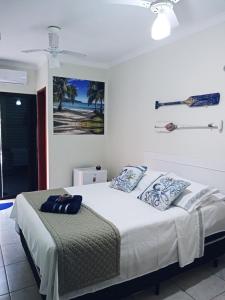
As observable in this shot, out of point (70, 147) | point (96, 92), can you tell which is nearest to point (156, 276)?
point (70, 147)

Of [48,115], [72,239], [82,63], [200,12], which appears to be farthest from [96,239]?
[82,63]

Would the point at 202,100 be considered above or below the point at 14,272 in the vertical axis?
above

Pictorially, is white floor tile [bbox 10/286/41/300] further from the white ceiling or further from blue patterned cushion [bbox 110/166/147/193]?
the white ceiling

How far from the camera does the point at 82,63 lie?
14.4 feet

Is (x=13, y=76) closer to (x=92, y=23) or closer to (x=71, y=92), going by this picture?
(x=71, y=92)

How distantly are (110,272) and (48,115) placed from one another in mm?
3043

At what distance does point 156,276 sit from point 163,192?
783mm

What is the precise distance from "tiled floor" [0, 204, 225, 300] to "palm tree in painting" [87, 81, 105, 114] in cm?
289

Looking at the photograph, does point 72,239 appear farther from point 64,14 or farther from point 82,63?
point 82,63

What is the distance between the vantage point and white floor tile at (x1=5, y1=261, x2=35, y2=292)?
2.21 meters

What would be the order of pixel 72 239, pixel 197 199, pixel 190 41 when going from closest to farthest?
pixel 72 239 < pixel 197 199 < pixel 190 41

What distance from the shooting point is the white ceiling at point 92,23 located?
236 centimetres

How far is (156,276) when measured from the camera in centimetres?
207

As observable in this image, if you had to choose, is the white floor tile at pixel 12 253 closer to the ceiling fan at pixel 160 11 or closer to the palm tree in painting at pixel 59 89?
the palm tree in painting at pixel 59 89
